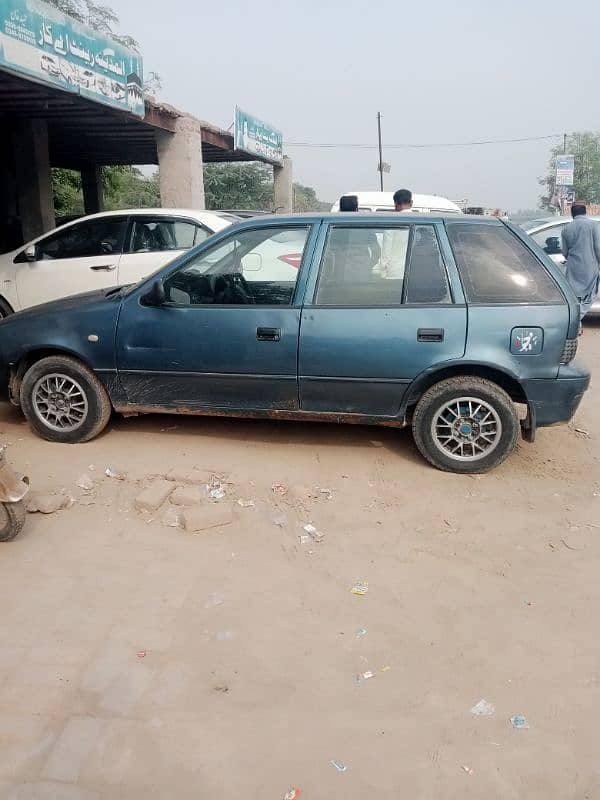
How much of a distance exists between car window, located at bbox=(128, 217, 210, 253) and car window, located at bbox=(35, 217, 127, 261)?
0.53 ft

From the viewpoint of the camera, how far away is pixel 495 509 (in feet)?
12.5

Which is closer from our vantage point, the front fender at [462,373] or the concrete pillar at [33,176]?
the front fender at [462,373]

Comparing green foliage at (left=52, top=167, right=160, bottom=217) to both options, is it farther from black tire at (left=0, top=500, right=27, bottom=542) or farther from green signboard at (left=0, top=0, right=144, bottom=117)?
black tire at (left=0, top=500, right=27, bottom=542)

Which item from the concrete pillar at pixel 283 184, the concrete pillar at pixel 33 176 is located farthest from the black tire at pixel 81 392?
the concrete pillar at pixel 283 184

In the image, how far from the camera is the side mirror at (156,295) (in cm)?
428

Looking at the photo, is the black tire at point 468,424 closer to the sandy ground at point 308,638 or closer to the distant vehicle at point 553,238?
the sandy ground at point 308,638

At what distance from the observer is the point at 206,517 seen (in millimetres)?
3588

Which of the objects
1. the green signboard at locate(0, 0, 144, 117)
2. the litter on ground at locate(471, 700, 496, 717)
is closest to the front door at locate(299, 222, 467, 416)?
the litter on ground at locate(471, 700, 496, 717)

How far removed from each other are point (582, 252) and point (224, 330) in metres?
5.51

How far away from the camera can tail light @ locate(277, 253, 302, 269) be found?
14.0 feet

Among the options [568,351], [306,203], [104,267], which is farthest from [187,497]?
[306,203]

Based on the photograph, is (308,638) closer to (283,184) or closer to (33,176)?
(33,176)

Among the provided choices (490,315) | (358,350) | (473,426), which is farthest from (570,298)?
(358,350)

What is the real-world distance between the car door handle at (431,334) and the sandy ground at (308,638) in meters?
0.89
